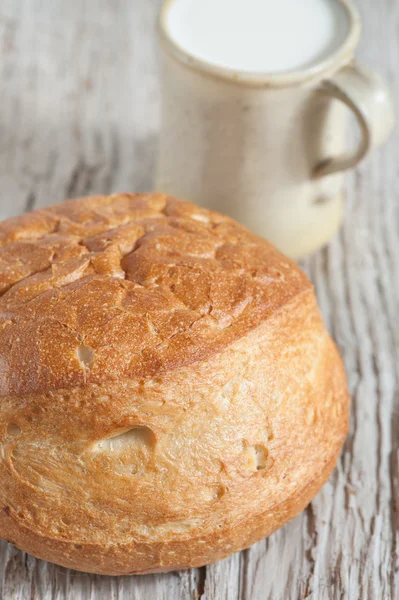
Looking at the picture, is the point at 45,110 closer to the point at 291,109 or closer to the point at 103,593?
the point at 291,109

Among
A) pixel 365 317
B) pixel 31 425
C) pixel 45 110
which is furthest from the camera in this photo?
pixel 45 110

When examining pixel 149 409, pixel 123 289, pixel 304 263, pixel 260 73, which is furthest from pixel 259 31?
pixel 149 409

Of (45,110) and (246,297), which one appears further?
(45,110)

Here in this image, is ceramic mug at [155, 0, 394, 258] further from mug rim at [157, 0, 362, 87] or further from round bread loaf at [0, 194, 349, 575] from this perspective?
round bread loaf at [0, 194, 349, 575]

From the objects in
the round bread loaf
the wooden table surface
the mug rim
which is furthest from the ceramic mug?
the round bread loaf

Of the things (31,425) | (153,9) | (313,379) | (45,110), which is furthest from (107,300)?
(153,9)

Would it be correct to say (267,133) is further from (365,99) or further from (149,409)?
(149,409)
